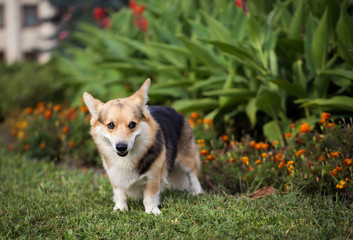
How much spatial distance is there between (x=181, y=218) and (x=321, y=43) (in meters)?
2.44

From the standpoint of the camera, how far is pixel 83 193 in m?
4.01

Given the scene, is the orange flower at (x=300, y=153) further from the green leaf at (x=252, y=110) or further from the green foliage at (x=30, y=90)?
the green foliage at (x=30, y=90)

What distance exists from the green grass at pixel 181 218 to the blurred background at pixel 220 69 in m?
1.27

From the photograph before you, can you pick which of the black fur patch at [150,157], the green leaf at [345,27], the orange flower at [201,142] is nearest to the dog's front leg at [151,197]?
the black fur patch at [150,157]

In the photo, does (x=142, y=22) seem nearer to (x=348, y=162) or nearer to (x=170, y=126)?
(x=170, y=126)

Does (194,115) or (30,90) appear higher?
(194,115)

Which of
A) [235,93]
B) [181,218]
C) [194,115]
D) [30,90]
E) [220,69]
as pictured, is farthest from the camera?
[30,90]

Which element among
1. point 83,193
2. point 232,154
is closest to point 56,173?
point 83,193

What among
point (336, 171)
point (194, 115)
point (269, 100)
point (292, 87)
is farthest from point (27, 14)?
point (336, 171)

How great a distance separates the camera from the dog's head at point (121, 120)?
299cm

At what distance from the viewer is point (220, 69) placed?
207 inches

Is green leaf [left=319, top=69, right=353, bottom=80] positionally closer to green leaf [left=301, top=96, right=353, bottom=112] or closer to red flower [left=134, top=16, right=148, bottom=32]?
green leaf [left=301, top=96, right=353, bottom=112]

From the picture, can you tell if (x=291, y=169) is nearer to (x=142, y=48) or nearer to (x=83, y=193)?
(x=83, y=193)

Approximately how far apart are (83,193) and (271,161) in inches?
77.2
